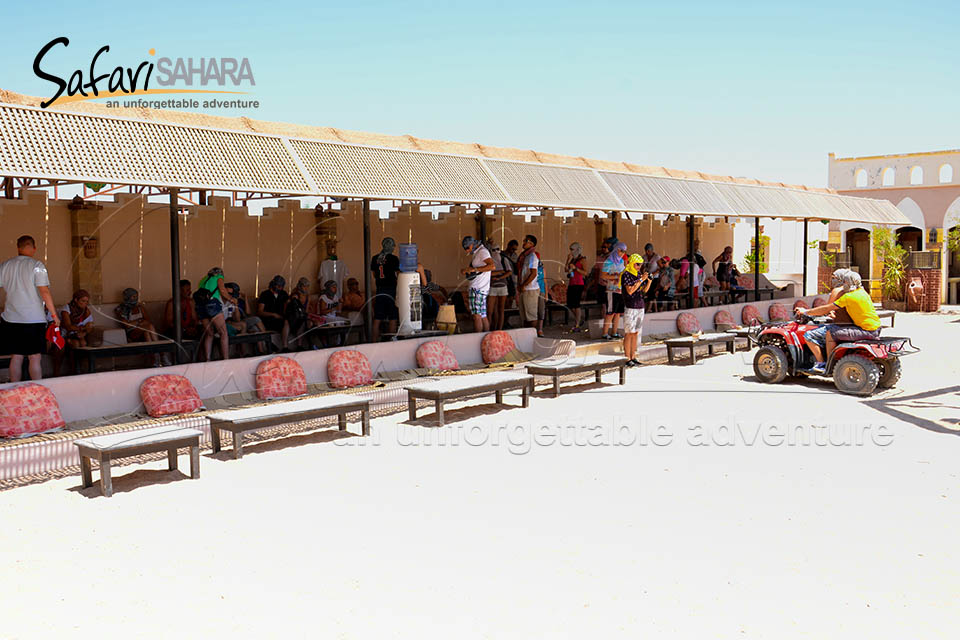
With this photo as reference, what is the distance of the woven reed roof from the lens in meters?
7.23

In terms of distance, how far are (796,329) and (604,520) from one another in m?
6.07

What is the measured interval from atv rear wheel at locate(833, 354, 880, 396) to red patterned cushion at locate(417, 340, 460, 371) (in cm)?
436

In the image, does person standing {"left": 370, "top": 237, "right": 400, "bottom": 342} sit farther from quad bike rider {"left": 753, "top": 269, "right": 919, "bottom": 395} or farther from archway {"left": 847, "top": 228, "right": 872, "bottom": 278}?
archway {"left": 847, "top": 228, "right": 872, "bottom": 278}

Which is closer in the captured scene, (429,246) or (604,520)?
(604,520)

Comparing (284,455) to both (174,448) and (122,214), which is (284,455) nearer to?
(174,448)

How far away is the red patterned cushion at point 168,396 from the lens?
747cm

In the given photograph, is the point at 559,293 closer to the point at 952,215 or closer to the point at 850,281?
the point at 850,281

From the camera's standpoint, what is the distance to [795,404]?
921cm

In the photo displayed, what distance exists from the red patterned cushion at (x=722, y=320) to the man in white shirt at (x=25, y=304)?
11278 mm

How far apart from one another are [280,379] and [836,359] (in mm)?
6233

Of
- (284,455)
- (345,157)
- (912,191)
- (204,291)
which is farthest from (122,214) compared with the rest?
(912,191)

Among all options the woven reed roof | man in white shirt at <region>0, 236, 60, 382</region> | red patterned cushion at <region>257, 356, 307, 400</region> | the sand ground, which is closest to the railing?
the woven reed roof

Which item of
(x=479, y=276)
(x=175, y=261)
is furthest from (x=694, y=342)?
(x=175, y=261)

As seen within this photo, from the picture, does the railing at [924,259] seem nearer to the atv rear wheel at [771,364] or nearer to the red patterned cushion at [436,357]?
the atv rear wheel at [771,364]
